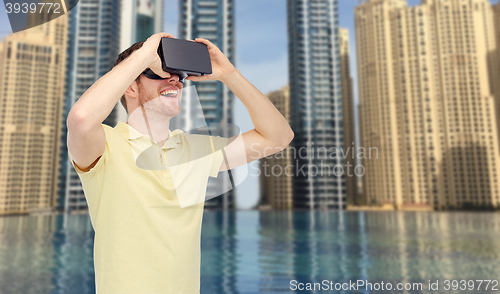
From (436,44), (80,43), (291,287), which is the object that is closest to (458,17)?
(436,44)

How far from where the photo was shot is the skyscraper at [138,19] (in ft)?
156

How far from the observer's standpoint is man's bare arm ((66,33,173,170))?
0.56m

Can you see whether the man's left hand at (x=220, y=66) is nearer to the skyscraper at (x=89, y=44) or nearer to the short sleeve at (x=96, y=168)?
the short sleeve at (x=96, y=168)

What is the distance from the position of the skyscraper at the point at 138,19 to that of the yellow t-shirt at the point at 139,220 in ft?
168

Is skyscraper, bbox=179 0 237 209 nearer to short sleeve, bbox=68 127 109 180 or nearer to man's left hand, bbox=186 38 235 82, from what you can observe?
man's left hand, bbox=186 38 235 82

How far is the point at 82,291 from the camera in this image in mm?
5848

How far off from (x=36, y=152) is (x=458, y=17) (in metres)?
65.5

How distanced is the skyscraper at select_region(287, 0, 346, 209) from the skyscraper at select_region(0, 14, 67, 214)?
33.8 metres

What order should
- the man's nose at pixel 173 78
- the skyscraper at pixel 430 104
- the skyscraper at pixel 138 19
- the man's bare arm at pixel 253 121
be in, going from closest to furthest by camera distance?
the man's nose at pixel 173 78
the man's bare arm at pixel 253 121
the skyscraper at pixel 430 104
the skyscraper at pixel 138 19

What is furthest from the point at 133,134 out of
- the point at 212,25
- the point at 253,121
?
the point at 212,25

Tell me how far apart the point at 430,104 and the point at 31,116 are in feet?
190

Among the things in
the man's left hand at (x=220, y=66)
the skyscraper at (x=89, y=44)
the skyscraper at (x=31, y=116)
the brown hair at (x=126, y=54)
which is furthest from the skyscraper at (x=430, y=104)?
the brown hair at (x=126, y=54)

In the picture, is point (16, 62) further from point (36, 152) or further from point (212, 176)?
point (212, 176)

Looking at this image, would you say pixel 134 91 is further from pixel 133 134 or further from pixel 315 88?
pixel 315 88
